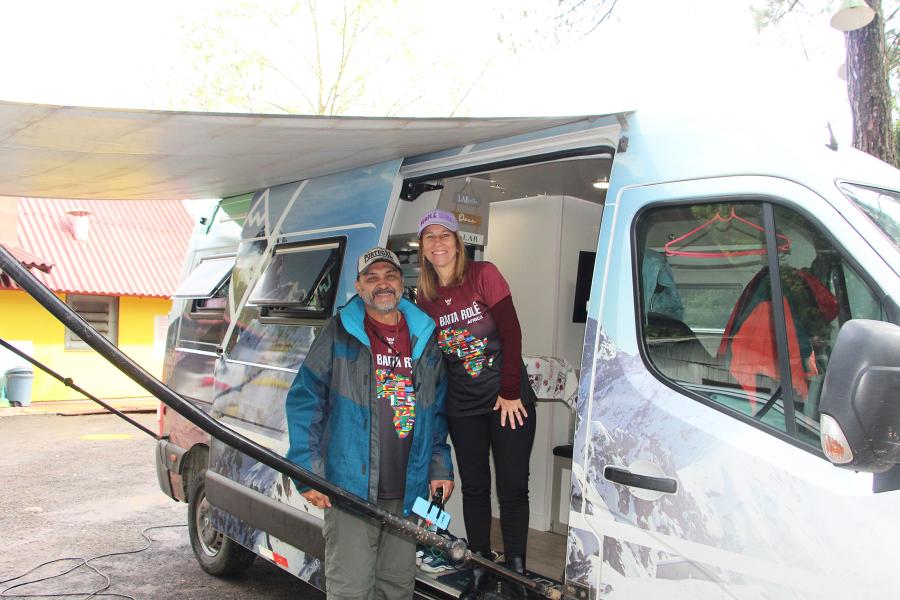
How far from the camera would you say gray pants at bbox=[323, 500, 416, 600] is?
3305 mm

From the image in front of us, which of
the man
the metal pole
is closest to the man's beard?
the man

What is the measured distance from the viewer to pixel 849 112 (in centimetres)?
798

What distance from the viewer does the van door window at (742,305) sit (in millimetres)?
2445

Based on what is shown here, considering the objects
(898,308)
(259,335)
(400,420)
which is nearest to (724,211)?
(898,308)

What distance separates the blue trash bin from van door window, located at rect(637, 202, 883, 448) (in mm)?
18026

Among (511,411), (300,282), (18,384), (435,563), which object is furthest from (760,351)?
(18,384)

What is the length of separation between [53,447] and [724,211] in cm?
1212

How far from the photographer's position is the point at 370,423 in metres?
3.30

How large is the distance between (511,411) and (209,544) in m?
3.22

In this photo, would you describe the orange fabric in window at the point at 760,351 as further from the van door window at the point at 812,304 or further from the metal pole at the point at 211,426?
the metal pole at the point at 211,426

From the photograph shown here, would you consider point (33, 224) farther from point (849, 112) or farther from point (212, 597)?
point (849, 112)

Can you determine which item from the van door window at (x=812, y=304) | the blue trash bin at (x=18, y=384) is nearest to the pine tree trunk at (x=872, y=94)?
the van door window at (x=812, y=304)

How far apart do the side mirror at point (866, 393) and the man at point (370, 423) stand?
1.82 metres

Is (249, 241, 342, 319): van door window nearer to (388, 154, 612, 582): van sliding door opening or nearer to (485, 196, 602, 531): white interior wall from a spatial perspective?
(388, 154, 612, 582): van sliding door opening
